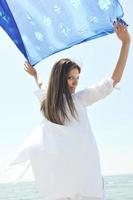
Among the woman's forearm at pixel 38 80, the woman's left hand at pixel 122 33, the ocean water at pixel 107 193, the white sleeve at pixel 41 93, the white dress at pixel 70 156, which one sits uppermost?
the woman's left hand at pixel 122 33

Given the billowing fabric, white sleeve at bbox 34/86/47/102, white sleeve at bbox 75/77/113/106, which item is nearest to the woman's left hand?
the billowing fabric

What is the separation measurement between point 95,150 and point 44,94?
587 millimetres

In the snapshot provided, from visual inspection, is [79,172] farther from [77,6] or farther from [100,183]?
[77,6]

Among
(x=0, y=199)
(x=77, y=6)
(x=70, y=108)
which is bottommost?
(x=0, y=199)

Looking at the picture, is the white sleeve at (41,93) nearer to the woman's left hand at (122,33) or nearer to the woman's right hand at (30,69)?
the woman's right hand at (30,69)

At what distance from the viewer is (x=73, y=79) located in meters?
4.34

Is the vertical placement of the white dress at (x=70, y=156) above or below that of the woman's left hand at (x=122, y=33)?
below

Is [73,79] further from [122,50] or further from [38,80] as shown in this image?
[38,80]

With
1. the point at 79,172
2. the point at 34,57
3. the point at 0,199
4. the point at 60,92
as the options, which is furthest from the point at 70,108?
the point at 0,199

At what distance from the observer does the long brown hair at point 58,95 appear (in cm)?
425

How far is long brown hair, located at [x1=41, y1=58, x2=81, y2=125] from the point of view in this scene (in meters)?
4.25

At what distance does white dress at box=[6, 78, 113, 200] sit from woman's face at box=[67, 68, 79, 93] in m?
0.07

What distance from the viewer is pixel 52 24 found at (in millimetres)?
4738

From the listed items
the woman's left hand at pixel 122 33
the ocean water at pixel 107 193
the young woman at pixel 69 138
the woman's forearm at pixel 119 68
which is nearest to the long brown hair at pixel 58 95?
the young woman at pixel 69 138
